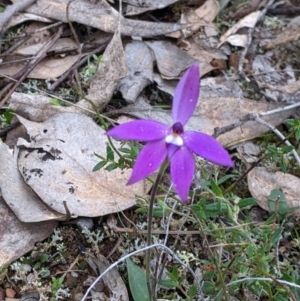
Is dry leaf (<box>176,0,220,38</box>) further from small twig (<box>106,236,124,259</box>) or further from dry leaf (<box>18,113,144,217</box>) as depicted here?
small twig (<box>106,236,124,259</box>)

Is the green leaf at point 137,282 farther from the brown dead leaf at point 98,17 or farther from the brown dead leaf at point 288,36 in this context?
the brown dead leaf at point 288,36

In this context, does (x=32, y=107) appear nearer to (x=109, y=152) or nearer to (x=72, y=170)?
(x=72, y=170)

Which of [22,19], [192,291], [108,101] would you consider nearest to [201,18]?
[108,101]

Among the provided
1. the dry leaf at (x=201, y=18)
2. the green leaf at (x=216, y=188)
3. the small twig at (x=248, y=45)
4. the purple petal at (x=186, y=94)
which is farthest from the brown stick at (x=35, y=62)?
the purple petal at (x=186, y=94)

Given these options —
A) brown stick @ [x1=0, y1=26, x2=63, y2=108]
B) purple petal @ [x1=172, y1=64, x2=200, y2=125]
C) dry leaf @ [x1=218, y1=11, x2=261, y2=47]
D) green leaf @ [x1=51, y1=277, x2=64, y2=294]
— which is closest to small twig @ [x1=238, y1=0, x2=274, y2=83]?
dry leaf @ [x1=218, y1=11, x2=261, y2=47]

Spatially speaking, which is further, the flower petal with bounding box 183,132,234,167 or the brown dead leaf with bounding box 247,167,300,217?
the brown dead leaf with bounding box 247,167,300,217

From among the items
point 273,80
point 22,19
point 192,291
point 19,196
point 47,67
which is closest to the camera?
point 192,291
